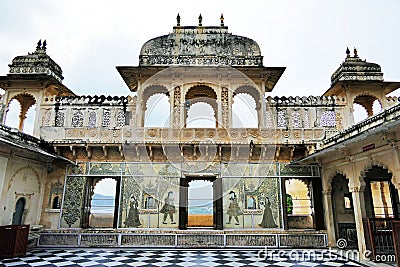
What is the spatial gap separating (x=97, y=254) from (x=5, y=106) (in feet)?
23.6

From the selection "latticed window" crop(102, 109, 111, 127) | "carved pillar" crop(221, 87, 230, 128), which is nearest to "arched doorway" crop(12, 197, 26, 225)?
"latticed window" crop(102, 109, 111, 127)

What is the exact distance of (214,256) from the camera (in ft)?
27.6

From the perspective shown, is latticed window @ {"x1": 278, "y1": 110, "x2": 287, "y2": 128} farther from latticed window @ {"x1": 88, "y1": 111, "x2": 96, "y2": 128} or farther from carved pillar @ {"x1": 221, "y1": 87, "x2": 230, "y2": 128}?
latticed window @ {"x1": 88, "y1": 111, "x2": 96, "y2": 128}

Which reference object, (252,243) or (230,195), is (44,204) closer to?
(230,195)

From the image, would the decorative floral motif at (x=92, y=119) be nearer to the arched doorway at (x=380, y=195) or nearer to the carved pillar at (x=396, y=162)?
the carved pillar at (x=396, y=162)

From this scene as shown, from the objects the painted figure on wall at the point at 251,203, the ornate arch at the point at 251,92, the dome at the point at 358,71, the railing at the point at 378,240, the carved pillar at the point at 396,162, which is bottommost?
the railing at the point at 378,240

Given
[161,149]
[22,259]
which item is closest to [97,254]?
[22,259]

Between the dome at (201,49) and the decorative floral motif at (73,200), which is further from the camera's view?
the dome at (201,49)

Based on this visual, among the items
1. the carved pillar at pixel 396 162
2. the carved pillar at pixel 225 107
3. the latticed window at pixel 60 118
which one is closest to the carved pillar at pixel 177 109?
the carved pillar at pixel 225 107

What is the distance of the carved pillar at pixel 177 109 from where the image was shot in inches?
418

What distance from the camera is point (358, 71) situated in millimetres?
12031

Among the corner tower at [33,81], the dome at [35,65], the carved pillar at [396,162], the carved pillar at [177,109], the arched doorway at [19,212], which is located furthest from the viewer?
the dome at [35,65]

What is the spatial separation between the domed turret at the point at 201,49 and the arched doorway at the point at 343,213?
18.3ft

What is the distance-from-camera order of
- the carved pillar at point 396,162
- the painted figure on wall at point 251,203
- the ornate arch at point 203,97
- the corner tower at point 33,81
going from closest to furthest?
the carved pillar at point 396,162 < the painted figure on wall at point 251,203 < the corner tower at point 33,81 < the ornate arch at point 203,97
